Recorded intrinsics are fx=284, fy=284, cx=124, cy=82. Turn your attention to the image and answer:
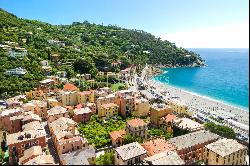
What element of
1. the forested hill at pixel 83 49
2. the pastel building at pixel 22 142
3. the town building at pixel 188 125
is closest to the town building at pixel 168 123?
the town building at pixel 188 125

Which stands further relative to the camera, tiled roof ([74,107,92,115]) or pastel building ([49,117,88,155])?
tiled roof ([74,107,92,115])

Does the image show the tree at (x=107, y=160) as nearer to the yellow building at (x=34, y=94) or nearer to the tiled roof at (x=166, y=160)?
the tiled roof at (x=166, y=160)

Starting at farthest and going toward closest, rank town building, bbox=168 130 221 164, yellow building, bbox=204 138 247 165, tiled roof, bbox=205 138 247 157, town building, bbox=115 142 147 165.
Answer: town building, bbox=168 130 221 164
town building, bbox=115 142 147 165
tiled roof, bbox=205 138 247 157
yellow building, bbox=204 138 247 165

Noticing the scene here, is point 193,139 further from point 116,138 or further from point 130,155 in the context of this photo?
point 116,138

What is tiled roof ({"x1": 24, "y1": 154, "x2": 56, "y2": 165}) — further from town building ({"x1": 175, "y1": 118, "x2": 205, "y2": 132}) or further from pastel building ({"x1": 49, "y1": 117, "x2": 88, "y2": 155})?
town building ({"x1": 175, "y1": 118, "x2": 205, "y2": 132})

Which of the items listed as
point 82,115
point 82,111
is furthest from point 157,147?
point 82,111

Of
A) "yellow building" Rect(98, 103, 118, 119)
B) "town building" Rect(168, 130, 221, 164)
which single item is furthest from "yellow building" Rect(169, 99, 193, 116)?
"town building" Rect(168, 130, 221, 164)
